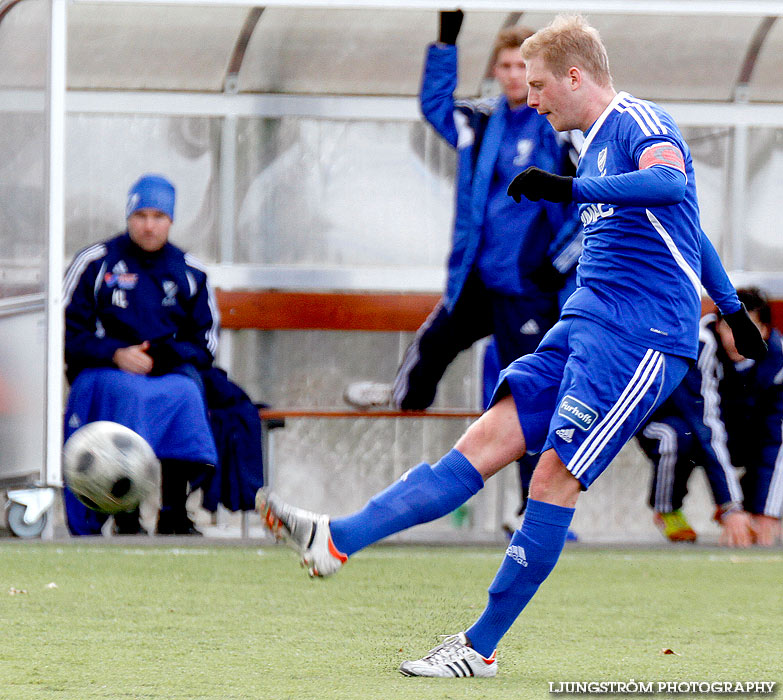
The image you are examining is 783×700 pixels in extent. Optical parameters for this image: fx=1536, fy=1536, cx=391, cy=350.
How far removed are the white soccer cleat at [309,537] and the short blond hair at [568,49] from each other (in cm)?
121

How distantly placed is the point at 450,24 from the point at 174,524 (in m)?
2.50

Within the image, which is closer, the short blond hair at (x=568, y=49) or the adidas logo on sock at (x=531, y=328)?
the short blond hair at (x=568, y=49)

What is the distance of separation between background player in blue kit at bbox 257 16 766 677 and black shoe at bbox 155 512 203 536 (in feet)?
10.7

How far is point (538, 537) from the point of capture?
356 centimetres

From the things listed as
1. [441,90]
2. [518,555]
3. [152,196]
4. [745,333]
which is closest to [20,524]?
[152,196]

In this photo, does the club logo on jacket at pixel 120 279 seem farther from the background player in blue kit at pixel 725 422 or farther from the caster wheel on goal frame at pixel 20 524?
the background player in blue kit at pixel 725 422

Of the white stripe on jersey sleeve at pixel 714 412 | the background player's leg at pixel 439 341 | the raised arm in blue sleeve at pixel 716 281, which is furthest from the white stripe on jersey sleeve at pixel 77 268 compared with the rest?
the raised arm in blue sleeve at pixel 716 281

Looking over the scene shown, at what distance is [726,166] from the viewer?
8.25 m

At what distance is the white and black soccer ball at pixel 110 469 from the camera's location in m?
4.76

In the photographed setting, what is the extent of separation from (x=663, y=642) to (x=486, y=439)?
935 mm

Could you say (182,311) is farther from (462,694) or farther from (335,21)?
(462,694)

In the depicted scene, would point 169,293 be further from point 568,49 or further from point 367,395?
point 568,49

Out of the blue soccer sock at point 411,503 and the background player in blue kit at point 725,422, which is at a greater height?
the blue soccer sock at point 411,503

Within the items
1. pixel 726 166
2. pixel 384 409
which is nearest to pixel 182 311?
pixel 384 409
